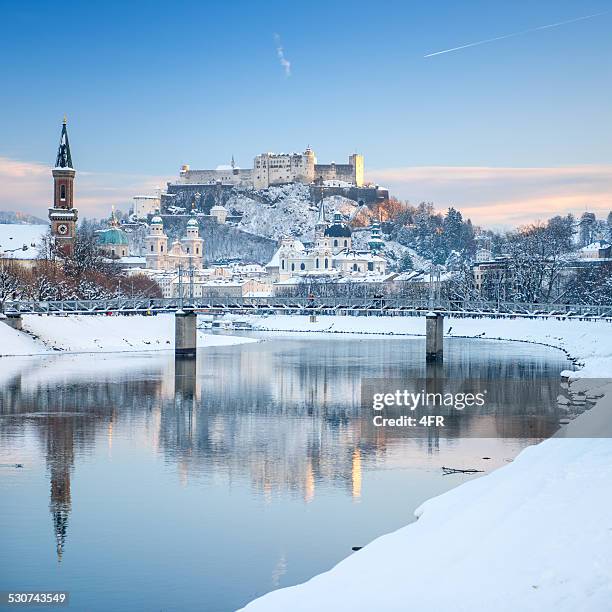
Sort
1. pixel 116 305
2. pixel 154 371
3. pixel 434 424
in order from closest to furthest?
pixel 434 424 → pixel 154 371 → pixel 116 305

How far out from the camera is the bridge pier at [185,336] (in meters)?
76.8

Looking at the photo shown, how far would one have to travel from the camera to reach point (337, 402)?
47.7 metres

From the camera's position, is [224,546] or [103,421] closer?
[224,546]

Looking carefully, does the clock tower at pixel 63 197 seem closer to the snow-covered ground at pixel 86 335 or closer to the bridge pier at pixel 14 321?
the snow-covered ground at pixel 86 335

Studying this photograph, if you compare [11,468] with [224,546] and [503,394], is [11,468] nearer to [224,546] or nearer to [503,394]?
[224,546]

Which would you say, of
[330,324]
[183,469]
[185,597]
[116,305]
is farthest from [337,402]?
[330,324]

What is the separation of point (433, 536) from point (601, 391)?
89.1 feet

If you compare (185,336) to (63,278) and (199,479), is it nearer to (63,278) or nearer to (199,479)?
(63,278)

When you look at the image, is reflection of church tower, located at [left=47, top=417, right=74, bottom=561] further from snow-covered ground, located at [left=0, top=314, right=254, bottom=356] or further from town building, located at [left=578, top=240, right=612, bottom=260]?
town building, located at [left=578, top=240, right=612, bottom=260]

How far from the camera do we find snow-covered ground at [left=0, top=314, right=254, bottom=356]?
249 feet

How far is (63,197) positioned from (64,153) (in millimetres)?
5451

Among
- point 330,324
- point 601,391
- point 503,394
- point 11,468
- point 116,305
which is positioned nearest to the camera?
point 11,468

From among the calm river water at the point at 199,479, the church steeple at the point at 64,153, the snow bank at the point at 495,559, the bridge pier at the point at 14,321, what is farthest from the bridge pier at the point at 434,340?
the church steeple at the point at 64,153

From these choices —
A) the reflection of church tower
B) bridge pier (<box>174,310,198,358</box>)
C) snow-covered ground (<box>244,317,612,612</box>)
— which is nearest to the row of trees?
bridge pier (<box>174,310,198,358</box>)
